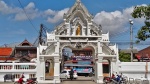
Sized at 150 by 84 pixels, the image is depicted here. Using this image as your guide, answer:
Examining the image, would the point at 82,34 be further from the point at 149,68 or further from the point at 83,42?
the point at 149,68

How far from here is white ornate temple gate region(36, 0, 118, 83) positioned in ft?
112

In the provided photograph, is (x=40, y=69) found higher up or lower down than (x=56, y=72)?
higher up

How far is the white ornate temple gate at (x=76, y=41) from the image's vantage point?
34.0 metres

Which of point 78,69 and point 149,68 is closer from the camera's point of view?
point 149,68

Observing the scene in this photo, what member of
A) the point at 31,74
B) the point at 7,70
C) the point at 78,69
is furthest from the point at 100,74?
the point at 78,69

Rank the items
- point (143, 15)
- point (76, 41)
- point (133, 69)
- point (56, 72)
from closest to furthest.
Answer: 1. point (143, 15)
2. point (56, 72)
3. point (76, 41)
4. point (133, 69)

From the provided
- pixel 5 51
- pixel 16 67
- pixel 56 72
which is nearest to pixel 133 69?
pixel 56 72

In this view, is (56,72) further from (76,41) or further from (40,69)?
(76,41)

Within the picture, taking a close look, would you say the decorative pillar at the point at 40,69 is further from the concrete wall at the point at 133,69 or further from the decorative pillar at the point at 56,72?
the concrete wall at the point at 133,69

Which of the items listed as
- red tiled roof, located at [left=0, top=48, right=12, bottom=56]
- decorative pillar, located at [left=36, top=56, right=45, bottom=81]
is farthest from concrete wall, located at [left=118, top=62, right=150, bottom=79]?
red tiled roof, located at [left=0, top=48, right=12, bottom=56]

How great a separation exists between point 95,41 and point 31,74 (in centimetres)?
848

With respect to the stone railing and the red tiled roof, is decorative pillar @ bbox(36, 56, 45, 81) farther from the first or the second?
the red tiled roof

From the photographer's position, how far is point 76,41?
34.4 meters

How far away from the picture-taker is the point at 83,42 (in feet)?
113
